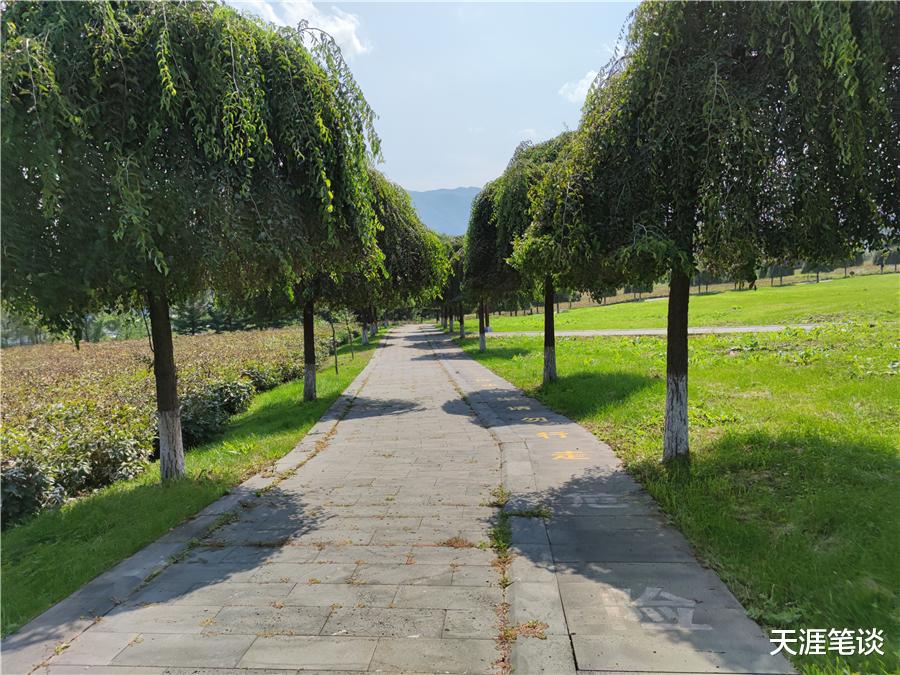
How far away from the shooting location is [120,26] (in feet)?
14.5

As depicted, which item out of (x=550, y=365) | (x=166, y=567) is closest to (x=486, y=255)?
(x=550, y=365)

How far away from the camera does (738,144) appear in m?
4.46

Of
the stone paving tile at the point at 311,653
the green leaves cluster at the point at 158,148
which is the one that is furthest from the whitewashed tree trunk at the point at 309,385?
the stone paving tile at the point at 311,653

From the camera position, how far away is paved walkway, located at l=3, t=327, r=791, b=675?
9.09 feet

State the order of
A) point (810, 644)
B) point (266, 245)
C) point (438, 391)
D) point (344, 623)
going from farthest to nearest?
point (438, 391)
point (266, 245)
point (344, 623)
point (810, 644)

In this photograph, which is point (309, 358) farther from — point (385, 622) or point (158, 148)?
point (385, 622)

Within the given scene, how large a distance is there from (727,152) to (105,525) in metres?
6.48

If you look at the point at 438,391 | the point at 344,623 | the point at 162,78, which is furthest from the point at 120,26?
the point at 438,391

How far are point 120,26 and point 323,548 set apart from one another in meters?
4.74

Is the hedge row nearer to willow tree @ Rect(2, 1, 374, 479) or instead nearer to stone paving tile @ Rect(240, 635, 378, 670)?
willow tree @ Rect(2, 1, 374, 479)

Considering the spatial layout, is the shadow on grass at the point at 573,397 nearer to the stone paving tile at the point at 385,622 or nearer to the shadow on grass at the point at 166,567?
the shadow on grass at the point at 166,567

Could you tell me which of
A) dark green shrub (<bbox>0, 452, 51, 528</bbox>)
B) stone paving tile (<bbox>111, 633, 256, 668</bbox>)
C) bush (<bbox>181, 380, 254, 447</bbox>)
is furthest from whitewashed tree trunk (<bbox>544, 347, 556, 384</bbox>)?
stone paving tile (<bbox>111, 633, 256, 668</bbox>)

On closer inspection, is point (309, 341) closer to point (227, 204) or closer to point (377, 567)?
point (227, 204)

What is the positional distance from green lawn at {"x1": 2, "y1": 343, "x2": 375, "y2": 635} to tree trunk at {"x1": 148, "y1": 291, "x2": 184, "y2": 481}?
259 mm
